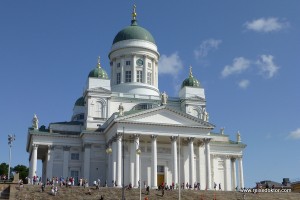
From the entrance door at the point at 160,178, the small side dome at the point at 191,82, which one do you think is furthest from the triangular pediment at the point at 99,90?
the entrance door at the point at 160,178

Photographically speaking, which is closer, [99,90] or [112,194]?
[112,194]

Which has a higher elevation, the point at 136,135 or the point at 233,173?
the point at 136,135

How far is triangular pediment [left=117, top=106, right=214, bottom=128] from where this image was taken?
181 feet

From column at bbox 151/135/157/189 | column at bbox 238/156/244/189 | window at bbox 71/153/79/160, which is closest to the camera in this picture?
column at bbox 151/135/157/189

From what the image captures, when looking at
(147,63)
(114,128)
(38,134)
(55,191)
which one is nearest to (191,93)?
(147,63)

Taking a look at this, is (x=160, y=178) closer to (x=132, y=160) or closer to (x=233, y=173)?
(x=132, y=160)

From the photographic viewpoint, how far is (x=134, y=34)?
69.4m

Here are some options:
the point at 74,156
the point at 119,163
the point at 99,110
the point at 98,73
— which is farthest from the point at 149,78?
the point at 119,163

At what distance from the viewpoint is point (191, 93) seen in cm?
6725

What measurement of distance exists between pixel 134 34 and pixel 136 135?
807 inches

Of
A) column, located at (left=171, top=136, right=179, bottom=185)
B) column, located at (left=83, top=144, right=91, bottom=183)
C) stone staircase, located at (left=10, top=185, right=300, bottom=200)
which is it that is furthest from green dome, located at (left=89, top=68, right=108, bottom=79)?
stone staircase, located at (left=10, top=185, right=300, bottom=200)

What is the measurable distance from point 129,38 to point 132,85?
24.8ft

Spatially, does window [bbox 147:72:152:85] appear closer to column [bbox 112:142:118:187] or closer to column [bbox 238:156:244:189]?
column [bbox 112:142:118:187]

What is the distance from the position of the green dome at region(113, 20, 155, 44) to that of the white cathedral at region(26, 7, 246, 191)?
0.49ft
